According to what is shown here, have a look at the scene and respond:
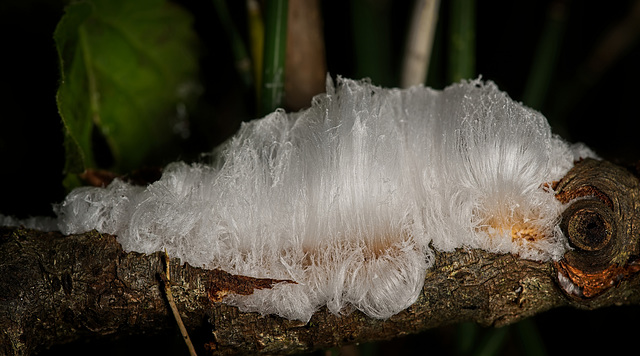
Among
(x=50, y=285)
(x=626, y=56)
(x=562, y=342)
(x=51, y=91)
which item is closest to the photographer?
(x=50, y=285)

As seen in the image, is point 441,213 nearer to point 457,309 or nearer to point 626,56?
point 457,309

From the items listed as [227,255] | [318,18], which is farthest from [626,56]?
[227,255]

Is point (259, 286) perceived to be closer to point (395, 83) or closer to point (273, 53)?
point (273, 53)

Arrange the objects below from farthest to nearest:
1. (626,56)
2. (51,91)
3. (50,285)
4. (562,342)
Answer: (626,56) → (562,342) → (51,91) → (50,285)

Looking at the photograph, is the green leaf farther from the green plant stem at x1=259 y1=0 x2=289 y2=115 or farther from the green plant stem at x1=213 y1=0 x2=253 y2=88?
the green plant stem at x1=259 y1=0 x2=289 y2=115

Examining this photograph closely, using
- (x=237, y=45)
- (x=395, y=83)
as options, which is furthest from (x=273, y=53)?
(x=395, y=83)

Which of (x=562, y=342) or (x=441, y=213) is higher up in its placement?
(x=441, y=213)

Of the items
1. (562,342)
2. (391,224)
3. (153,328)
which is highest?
(391,224)

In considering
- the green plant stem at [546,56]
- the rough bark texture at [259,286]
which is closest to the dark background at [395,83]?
the green plant stem at [546,56]

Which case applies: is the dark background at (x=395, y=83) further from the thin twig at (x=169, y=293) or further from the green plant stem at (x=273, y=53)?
the thin twig at (x=169, y=293)
